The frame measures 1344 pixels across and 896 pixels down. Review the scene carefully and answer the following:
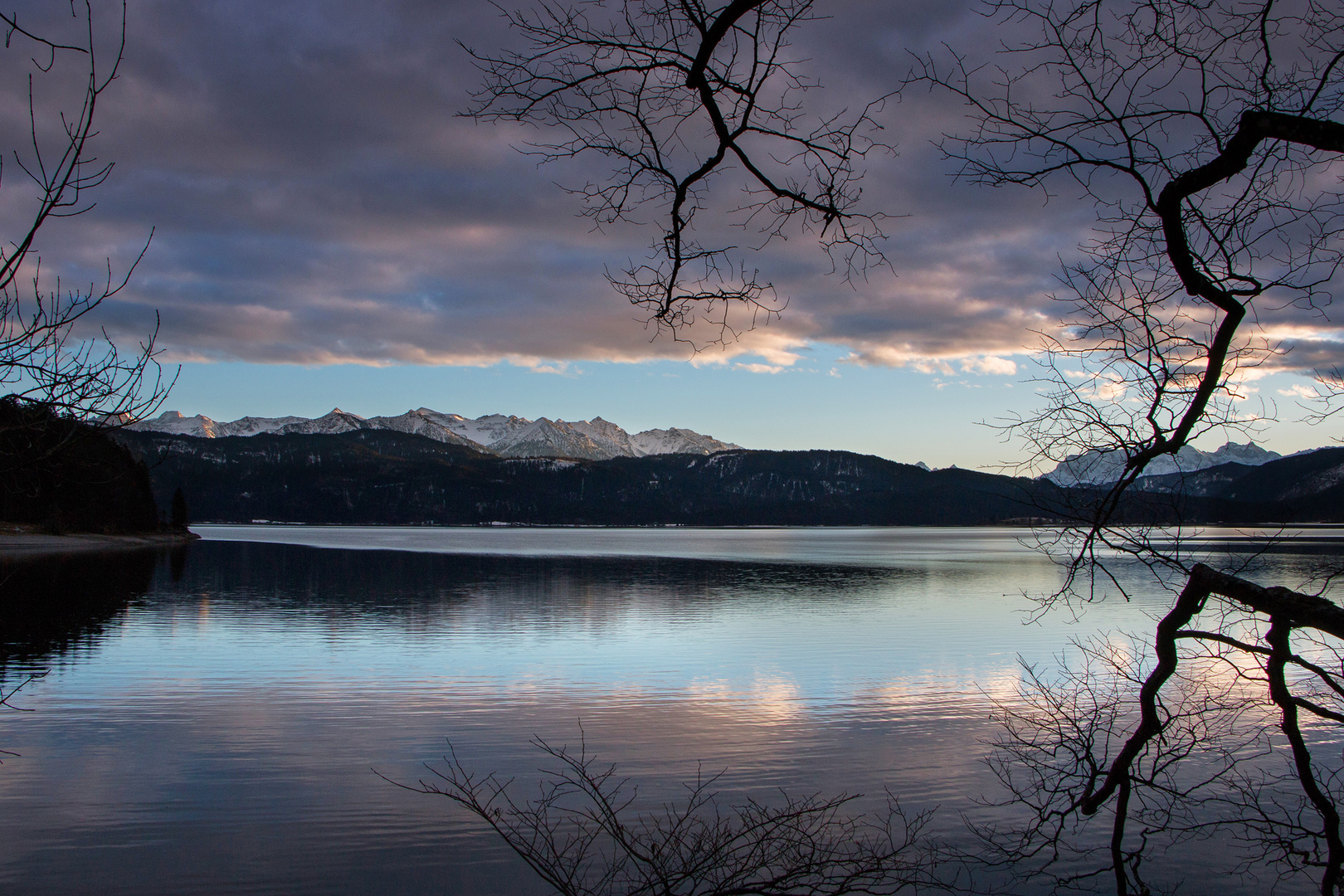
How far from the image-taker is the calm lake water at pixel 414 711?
11.2 metres

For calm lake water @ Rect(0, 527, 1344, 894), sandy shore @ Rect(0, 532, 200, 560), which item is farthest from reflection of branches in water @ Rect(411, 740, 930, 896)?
sandy shore @ Rect(0, 532, 200, 560)

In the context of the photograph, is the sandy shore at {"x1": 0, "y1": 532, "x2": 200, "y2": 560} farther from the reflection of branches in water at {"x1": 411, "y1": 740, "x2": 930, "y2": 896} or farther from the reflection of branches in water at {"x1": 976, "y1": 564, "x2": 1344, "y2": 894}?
the reflection of branches in water at {"x1": 976, "y1": 564, "x2": 1344, "y2": 894}

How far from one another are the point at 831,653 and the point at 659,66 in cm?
2380

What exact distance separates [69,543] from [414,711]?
7775cm

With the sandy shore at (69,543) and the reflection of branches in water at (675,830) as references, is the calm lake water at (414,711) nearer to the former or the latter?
the reflection of branches in water at (675,830)

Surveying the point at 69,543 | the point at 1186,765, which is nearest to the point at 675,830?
the point at 1186,765

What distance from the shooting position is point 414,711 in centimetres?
1888

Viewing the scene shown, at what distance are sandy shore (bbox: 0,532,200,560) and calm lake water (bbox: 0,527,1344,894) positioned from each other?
32.4m

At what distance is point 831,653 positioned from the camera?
26.7 metres

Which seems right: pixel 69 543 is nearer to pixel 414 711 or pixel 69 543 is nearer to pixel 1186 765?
pixel 414 711

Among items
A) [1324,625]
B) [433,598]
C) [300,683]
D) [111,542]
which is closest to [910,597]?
[433,598]

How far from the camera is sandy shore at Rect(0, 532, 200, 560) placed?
231ft

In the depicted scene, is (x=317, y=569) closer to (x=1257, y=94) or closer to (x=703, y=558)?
(x=703, y=558)

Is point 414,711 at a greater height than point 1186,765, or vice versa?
point 414,711
